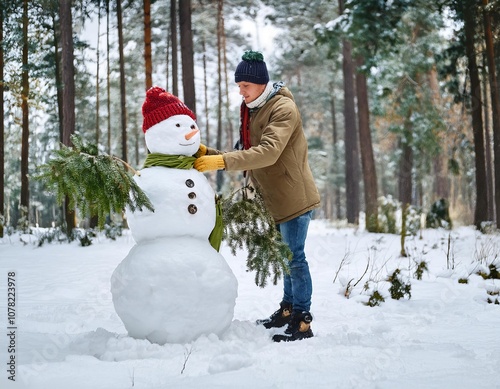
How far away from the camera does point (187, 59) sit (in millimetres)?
9297

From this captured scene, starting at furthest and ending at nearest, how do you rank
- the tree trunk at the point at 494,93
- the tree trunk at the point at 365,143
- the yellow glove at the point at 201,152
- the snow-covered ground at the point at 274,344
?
the tree trunk at the point at 365,143
the tree trunk at the point at 494,93
the yellow glove at the point at 201,152
the snow-covered ground at the point at 274,344

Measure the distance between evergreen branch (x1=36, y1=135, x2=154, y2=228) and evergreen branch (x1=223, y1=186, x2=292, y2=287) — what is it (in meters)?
0.74

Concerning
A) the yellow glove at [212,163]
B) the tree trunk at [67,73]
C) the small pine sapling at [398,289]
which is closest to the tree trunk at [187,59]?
the tree trunk at [67,73]

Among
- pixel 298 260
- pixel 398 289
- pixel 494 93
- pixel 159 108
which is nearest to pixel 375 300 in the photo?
pixel 398 289

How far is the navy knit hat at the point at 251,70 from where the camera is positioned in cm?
329

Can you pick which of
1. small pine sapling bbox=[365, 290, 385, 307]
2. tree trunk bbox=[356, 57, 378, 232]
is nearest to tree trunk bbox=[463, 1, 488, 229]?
tree trunk bbox=[356, 57, 378, 232]

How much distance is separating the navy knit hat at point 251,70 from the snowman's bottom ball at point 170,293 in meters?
1.26

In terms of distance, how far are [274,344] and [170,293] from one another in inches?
31.3

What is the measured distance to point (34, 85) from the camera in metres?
12.2

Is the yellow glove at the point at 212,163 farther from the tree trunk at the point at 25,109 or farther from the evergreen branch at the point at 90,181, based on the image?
the tree trunk at the point at 25,109

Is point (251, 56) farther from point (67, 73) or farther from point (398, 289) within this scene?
point (67, 73)

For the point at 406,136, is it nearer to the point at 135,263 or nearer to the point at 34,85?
the point at 34,85

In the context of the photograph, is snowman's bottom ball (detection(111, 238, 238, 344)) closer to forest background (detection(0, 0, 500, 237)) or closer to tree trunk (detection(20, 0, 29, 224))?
forest background (detection(0, 0, 500, 237))

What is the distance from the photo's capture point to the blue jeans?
3344mm
